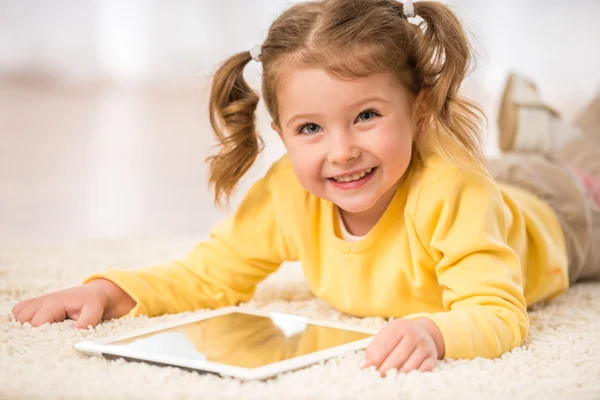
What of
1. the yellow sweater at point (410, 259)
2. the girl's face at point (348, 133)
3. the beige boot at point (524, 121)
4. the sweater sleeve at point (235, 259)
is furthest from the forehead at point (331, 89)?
the beige boot at point (524, 121)

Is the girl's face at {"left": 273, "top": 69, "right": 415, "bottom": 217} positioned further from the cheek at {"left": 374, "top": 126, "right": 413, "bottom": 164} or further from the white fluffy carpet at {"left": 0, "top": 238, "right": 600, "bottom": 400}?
the white fluffy carpet at {"left": 0, "top": 238, "right": 600, "bottom": 400}

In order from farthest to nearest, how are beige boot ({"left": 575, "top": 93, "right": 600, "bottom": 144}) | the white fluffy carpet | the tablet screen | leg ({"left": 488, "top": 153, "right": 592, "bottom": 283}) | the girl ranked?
beige boot ({"left": 575, "top": 93, "right": 600, "bottom": 144})
leg ({"left": 488, "top": 153, "right": 592, "bottom": 283})
the girl
the tablet screen
the white fluffy carpet

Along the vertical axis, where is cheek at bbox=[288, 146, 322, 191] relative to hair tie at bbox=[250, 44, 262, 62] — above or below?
below

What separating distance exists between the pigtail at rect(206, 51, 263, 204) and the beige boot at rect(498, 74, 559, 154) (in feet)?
2.46

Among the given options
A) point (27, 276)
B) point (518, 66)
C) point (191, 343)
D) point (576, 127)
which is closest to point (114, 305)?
point (191, 343)

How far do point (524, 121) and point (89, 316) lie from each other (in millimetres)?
1080

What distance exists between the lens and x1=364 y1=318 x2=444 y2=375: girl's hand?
744mm

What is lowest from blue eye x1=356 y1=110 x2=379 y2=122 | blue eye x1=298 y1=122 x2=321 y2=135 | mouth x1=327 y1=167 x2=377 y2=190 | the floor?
the floor

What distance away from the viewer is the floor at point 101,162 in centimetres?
204

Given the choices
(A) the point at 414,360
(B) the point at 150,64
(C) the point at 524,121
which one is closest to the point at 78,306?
(A) the point at 414,360

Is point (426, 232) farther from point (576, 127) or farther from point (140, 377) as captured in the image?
point (576, 127)

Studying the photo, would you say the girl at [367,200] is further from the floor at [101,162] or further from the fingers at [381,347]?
the floor at [101,162]

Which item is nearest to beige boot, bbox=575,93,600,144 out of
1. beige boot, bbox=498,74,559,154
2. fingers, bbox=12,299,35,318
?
beige boot, bbox=498,74,559,154

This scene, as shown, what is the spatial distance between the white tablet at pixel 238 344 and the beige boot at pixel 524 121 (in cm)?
89
